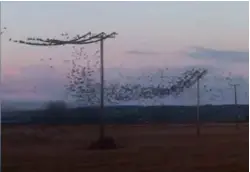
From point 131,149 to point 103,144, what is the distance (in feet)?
0.59

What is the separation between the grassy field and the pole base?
0.10 feet

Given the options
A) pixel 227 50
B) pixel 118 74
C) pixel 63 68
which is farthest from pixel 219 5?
pixel 63 68

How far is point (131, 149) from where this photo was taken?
15.8ft

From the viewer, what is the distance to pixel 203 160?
190 inches

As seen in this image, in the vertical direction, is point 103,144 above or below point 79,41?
below

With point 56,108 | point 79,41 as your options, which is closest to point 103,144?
point 56,108

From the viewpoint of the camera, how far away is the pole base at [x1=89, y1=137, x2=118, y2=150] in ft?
15.7

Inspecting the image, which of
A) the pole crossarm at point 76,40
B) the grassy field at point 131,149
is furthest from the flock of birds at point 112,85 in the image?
the grassy field at point 131,149

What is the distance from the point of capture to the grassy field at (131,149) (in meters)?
4.75

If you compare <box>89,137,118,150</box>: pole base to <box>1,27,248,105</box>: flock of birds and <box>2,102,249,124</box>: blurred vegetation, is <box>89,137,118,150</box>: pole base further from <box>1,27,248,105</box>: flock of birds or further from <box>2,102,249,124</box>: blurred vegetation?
<box>1,27,248,105</box>: flock of birds

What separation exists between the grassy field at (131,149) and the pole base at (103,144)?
1.2 inches

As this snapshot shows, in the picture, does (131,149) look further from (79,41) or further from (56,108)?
(79,41)

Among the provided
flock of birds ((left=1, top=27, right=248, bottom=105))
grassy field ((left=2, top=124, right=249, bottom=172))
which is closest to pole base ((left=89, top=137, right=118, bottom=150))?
grassy field ((left=2, top=124, right=249, bottom=172))

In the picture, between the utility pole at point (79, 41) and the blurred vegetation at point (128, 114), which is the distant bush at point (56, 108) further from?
the utility pole at point (79, 41)
